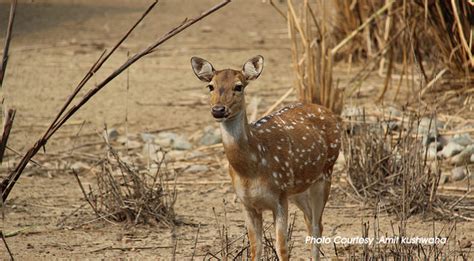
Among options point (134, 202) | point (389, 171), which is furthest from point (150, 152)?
point (389, 171)

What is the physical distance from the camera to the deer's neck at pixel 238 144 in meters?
5.77

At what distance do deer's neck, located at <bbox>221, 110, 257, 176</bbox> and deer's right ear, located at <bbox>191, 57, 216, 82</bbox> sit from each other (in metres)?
0.30

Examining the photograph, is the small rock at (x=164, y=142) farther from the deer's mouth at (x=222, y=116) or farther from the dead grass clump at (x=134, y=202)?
the deer's mouth at (x=222, y=116)

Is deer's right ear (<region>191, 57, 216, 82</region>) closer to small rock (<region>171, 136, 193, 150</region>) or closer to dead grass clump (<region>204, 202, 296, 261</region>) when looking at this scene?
dead grass clump (<region>204, 202, 296, 261</region>)

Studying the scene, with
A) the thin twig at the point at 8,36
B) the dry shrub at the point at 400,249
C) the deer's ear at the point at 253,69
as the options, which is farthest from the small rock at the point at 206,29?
the thin twig at the point at 8,36

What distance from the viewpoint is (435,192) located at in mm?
7285

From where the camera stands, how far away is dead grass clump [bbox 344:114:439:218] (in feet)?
23.6

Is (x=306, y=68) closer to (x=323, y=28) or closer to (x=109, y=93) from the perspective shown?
(x=323, y=28)

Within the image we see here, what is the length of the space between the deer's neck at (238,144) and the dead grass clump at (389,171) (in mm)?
1640

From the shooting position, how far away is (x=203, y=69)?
5922mm

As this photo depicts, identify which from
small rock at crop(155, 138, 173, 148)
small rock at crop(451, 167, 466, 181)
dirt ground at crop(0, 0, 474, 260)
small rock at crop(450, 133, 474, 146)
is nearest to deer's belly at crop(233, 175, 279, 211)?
dirt ground at crop(0, 0, 474, 260)

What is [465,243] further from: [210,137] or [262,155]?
[210,137]

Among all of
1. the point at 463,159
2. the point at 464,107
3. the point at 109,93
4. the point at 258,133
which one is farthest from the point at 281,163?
the point at 109,93

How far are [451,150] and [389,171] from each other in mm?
1165
